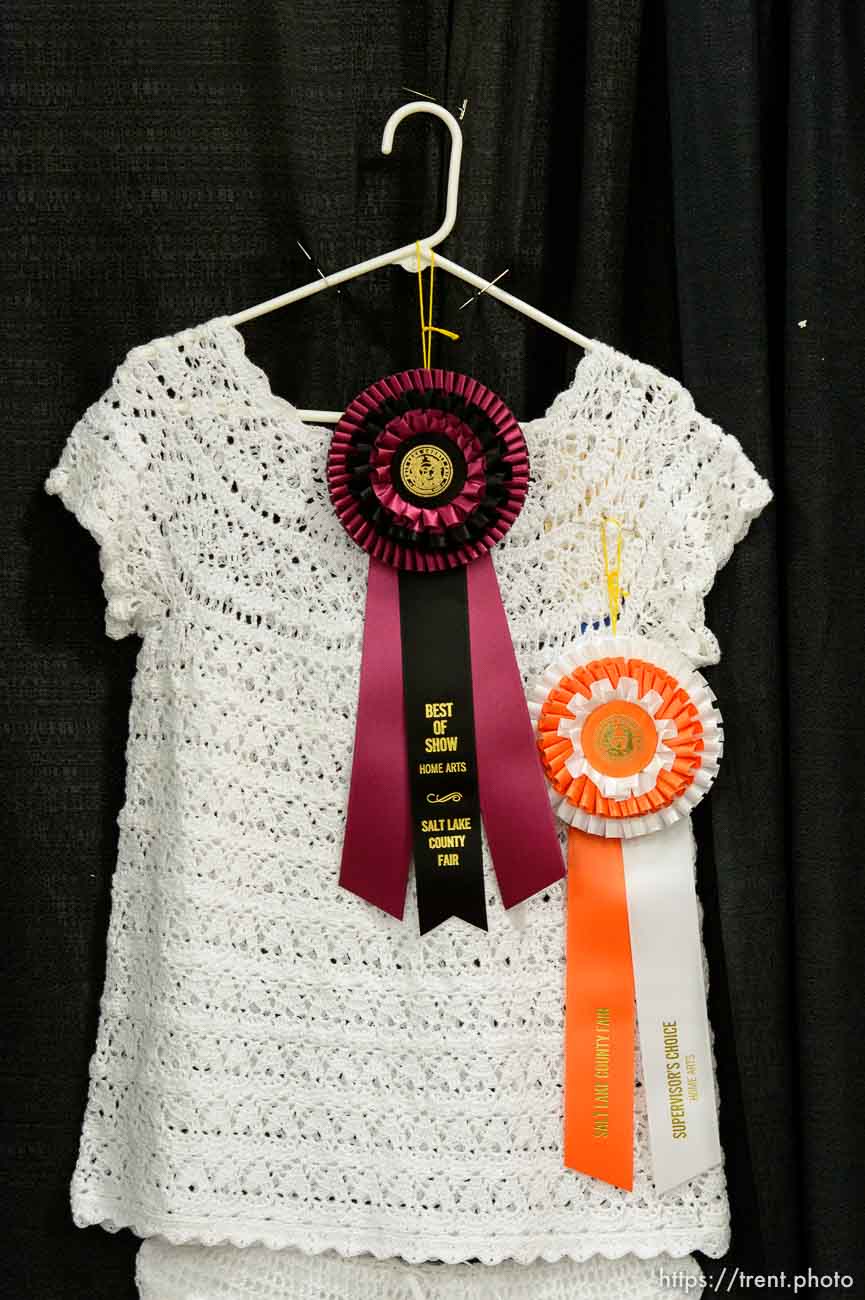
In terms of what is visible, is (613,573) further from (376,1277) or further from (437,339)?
(376,1277)

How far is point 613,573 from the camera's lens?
3.16 ft

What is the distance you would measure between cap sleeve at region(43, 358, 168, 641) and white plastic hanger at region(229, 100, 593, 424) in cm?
11

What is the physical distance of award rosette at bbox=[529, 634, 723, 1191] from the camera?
0.94 m

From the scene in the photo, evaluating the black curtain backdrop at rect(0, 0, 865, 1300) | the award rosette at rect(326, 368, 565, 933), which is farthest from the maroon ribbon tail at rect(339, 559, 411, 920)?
the black curtain backdrop at rect(0, 0, 865, 1300)

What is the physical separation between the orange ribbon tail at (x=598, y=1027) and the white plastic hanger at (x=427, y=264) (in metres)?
0.44

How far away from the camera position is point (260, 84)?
3.25 ft

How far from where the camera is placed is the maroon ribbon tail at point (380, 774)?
0.94 m

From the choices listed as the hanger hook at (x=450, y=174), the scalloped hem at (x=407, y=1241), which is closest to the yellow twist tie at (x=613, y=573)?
the hanger hook at (x=450, y=174)

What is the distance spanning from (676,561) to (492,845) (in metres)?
0.28

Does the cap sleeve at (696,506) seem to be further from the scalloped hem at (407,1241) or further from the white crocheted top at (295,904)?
the scalloped hem at (407,1241)

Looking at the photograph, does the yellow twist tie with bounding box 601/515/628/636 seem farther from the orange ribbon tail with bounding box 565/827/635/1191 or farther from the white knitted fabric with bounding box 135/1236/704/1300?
the white knitted fabric with bounding box 135/1236/704/1300

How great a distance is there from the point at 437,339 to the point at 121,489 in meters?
0.31

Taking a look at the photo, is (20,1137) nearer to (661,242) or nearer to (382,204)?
(382,204)

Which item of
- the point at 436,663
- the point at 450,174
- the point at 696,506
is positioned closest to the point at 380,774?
the point at 436,663
